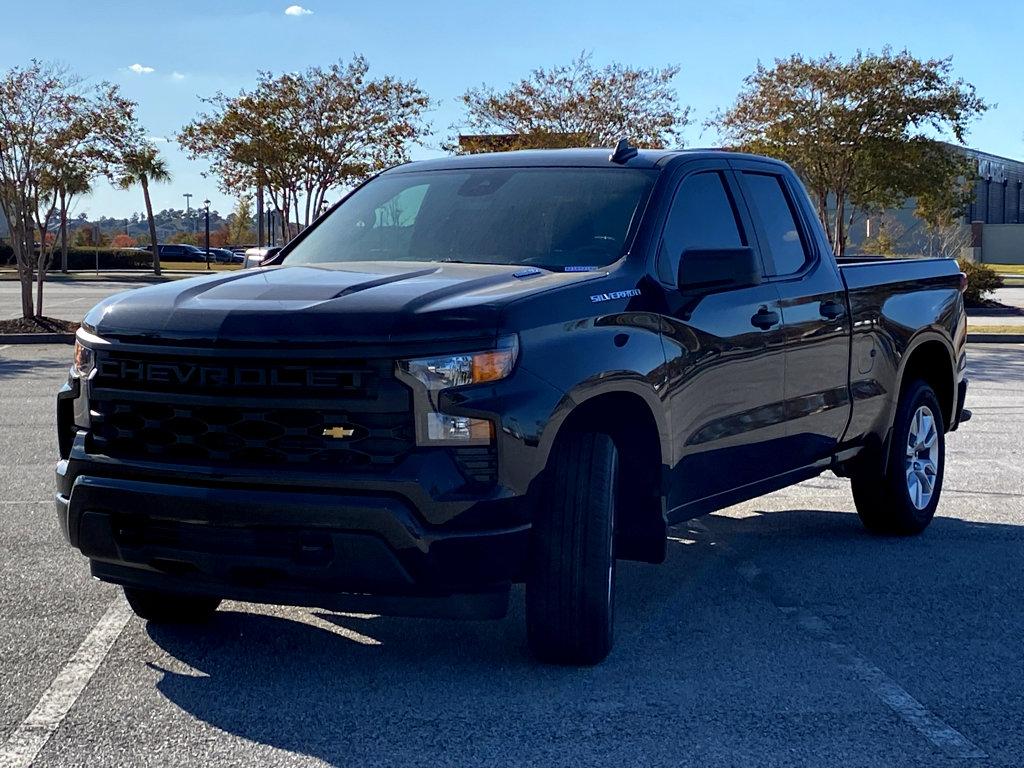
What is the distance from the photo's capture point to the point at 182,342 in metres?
4.41

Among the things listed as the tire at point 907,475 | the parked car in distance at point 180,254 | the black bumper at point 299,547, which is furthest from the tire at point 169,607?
the parked car in distance at point 180,254

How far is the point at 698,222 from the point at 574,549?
1915mm

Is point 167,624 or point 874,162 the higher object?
point 874,162

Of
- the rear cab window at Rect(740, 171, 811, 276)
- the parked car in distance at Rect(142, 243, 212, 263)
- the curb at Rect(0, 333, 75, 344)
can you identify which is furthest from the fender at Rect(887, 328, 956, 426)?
the parked car in distance at Rect(142, 243, 212, 263)

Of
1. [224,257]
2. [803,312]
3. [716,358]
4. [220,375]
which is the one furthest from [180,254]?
[220,375]

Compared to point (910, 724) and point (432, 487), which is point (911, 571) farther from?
point (432, 487)

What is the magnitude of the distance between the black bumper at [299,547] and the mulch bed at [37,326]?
1824 cm

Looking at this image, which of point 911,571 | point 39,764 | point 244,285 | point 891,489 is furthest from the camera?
point 891,489

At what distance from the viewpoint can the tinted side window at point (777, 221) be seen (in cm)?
638

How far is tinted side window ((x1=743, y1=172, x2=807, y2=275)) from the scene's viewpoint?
6379 millimetres

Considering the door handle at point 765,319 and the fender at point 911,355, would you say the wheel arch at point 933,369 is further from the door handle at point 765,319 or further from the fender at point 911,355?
the door handle at point 765,319

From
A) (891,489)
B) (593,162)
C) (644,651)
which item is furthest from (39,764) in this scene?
(891,489)

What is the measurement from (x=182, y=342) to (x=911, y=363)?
4.54 metres

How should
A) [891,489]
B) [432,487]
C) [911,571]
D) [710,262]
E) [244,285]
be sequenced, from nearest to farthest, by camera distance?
[432,487] → [244,285] → [710,262] → [911,571] → [891,489]
